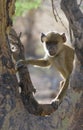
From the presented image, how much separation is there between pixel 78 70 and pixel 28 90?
0.58m

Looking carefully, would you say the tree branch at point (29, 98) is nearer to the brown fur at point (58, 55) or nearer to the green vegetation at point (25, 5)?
the brown fur at point (58, 55)

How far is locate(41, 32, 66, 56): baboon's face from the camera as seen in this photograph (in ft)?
17.4

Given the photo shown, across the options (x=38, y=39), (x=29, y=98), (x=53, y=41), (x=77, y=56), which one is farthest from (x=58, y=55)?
(x=38, y=39)

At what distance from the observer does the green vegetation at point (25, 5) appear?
7198 mm

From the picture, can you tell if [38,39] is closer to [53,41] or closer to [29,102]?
[53,41]

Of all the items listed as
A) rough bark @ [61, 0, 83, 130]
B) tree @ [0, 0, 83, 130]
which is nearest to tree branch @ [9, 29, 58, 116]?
tree @ [0, 0, 83, 130]

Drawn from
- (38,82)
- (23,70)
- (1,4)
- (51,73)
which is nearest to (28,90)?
(23,70)

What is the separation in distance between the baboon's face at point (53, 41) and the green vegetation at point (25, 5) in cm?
167

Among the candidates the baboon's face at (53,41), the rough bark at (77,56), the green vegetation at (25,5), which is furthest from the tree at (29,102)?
the green vegetation at (25,5)

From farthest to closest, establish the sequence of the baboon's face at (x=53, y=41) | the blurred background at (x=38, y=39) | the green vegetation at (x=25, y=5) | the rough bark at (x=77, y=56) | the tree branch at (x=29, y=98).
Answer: the blurred background at (x=38, y=39) → the green vegetation at (x=25, y=5) → the baboon's face at (x=53, y=41) → the tree branch at (x=29, y=98) → the rough bark at (x=77, y=56)

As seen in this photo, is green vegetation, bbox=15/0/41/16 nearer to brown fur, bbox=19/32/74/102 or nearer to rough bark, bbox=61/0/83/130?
brown fur, bbox=19/32/74/102

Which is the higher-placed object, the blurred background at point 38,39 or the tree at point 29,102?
the tree at point 29,102

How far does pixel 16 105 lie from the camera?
141 inches

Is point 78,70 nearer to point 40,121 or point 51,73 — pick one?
point 40,121
